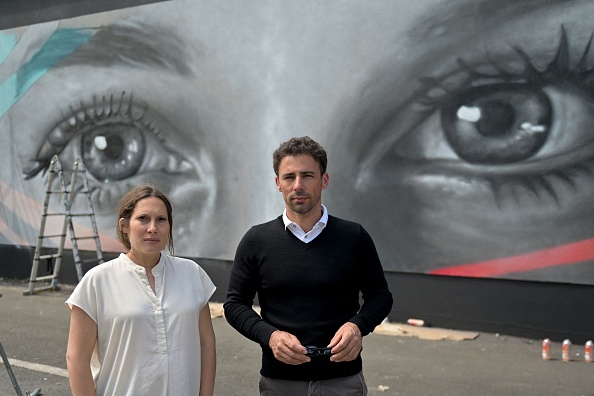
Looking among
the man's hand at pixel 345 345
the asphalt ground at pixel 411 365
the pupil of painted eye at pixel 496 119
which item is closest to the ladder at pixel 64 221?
the asphalt ground at pixel 411 365

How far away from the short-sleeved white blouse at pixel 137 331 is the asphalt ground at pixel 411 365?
296 cm

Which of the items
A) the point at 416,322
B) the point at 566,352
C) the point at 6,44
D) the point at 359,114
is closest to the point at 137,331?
the point at 566,352

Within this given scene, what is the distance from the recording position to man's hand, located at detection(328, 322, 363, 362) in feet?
7.99

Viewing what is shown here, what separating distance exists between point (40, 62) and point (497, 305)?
8450 millimetres

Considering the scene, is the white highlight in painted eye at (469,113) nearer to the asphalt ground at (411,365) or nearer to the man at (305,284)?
the asphalt ground at (411,365)

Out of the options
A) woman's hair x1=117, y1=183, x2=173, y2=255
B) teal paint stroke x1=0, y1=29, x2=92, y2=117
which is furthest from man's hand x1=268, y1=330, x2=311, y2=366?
teal paint stroke x1=0, y1=29, x2=92, y2=117

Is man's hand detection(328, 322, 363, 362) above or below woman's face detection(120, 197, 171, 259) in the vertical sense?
below

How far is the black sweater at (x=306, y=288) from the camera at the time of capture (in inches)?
101

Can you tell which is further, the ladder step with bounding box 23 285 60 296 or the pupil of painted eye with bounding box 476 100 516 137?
the ladder step with bounding box 23 285 60 296

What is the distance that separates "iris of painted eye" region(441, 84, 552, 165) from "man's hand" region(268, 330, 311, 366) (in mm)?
5284

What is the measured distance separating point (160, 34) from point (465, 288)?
5.78m

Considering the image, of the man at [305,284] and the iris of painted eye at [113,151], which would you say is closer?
the man at [305,284]

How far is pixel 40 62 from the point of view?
35.7 feet

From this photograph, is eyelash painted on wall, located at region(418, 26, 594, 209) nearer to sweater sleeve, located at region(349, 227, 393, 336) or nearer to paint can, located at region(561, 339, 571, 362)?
paint can, located at region(561, 339, 571, 362)
